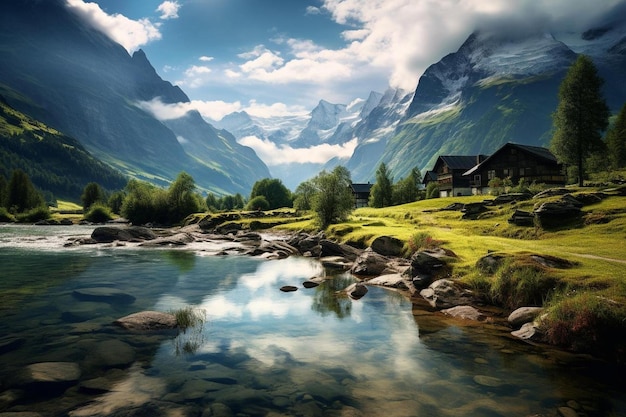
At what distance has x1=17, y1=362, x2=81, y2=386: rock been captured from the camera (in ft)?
46.1

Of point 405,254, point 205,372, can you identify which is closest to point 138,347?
point 205,372

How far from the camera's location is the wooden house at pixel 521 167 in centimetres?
8381

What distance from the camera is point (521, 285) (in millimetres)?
22109

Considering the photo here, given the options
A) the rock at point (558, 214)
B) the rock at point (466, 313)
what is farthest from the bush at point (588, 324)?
the rock at point (558, 214)

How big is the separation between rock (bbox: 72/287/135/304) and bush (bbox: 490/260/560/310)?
82.4 ft

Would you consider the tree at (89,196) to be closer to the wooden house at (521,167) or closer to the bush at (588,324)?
the wooden house at (521,167)

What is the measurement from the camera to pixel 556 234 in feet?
112

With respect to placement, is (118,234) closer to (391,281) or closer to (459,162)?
(391,281)

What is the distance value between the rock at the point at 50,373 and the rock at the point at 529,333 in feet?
65.3

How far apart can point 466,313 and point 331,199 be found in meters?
50.8

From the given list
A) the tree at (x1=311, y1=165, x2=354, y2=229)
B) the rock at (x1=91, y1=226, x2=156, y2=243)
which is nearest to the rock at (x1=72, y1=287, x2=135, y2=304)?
the rock at (x1=91, y1=226, x2=156, y2=243)

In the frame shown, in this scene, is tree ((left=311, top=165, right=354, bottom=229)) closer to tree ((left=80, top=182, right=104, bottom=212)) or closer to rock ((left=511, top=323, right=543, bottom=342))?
rock ((left=511, top=323, right=543, bottom=342))

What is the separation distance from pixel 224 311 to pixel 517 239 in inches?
1115

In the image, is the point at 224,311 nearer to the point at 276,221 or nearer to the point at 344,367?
the point at 344,367
